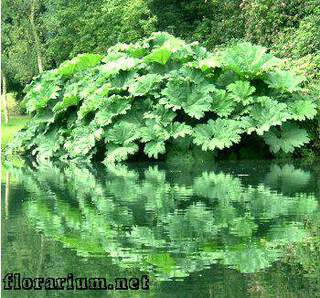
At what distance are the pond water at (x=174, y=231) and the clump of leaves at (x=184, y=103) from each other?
260cm

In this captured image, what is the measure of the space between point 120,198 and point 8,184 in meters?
3.35

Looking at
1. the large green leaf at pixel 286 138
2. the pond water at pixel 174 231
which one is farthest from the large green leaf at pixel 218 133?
the pond water at pixel 174 231

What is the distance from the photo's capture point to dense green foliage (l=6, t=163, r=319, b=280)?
7.89 m

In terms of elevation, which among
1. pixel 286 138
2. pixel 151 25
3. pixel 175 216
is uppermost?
pixel 151 25

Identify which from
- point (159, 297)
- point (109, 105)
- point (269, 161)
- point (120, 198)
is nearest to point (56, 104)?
point (109, 105)

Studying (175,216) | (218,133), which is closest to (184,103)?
(218,133)

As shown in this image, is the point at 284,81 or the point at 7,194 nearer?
the point at 7,194

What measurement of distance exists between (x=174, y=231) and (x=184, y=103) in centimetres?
950

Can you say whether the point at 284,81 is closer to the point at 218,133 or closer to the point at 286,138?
the point at 286,138

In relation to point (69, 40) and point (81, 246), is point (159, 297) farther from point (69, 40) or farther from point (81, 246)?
point (69, 40)

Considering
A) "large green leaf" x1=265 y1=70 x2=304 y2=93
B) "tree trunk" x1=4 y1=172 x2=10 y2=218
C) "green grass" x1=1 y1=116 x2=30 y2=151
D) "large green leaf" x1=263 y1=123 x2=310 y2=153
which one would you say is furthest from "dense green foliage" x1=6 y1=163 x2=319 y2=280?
"green grass" x1=1 y1=116 x2=30 y2=151

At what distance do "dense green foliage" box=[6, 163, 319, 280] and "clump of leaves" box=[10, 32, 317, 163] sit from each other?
2.31 metres

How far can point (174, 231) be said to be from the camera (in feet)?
30.5

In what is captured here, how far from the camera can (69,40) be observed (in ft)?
108
